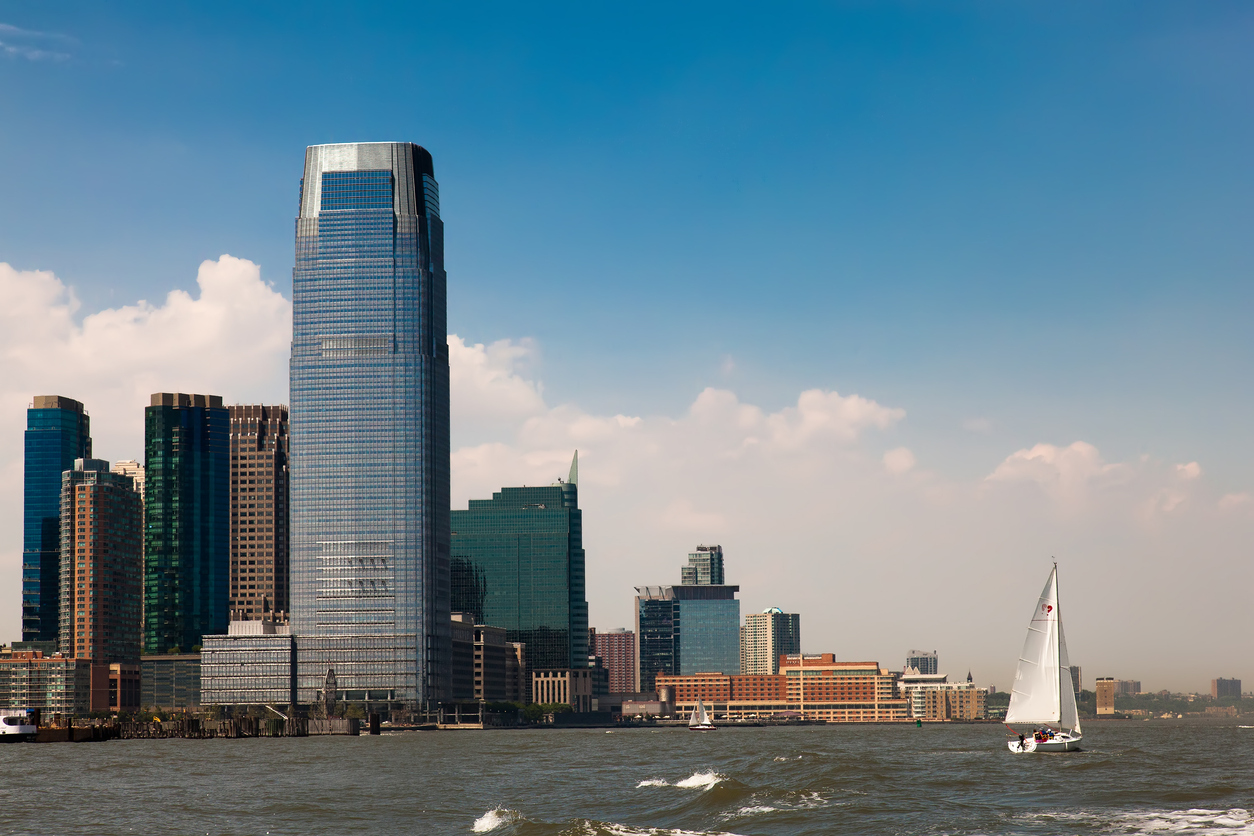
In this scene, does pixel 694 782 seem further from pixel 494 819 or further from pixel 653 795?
pixel 494 819

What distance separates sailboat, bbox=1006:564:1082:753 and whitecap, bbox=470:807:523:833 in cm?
6703

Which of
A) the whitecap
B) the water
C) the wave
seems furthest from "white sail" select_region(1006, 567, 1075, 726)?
the whitecap

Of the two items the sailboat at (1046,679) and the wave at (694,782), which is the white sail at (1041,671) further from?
the wave at (694,782)

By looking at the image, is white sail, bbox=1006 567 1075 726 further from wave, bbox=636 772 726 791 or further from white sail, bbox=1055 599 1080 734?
wave, bbox=636 772 726 791

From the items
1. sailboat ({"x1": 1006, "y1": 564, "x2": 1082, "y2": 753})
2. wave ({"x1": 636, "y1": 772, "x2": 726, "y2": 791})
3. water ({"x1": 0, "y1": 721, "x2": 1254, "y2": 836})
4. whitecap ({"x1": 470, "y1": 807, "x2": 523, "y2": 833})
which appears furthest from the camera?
sailboat ({"x1": 1006, "y1": 564, "x2": 1082, "y2": 753})

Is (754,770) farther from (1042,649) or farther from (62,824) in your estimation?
(62,824)

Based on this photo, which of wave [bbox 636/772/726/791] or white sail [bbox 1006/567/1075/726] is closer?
wave [bbox 636/772/726/791]

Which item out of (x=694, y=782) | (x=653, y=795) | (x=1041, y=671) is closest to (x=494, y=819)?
(x=653, y=795)

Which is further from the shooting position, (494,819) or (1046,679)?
(1046,679)

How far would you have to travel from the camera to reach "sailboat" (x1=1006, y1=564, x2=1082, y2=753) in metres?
138

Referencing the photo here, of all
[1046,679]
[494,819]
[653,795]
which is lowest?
[653,795]

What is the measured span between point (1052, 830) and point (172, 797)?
64918mm

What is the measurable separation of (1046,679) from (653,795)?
53890 millimetres

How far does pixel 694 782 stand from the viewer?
106875 mm
